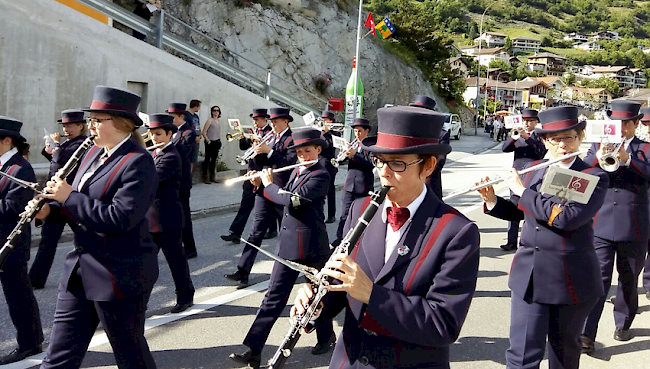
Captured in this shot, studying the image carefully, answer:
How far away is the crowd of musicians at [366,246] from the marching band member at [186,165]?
4.53 feet

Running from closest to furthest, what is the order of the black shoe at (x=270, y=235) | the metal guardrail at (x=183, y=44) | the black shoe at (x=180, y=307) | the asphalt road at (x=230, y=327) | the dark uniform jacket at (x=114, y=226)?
the dark uniform jacket at (x=114, y=226), the asphalt road at (x=230, y=327), the black shoe at (x=180, y=307), the black shoe at (x=270, y=235), the metal guardrail at (x=183, y=44)

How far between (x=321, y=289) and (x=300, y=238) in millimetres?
2787

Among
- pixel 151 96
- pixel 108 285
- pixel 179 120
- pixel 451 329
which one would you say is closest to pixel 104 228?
pixel 108 285

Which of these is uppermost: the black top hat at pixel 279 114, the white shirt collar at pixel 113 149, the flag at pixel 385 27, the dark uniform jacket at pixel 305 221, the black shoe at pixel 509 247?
the flag at pixel 385 27

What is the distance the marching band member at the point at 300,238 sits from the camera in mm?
4547

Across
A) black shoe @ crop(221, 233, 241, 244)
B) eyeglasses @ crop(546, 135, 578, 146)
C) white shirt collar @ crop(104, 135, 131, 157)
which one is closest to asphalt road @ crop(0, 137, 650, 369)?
eyeglasses @ crop(546, 135, 578, 146)

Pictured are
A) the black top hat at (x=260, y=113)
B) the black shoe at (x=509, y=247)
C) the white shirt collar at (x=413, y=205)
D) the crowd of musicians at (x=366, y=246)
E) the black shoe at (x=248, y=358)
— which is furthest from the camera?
the black top hat at (x=260, y=113)

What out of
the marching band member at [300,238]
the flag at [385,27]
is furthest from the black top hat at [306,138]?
the flag at [385,27]

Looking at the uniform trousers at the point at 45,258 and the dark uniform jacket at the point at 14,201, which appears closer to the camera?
the dark uniform jacket at the point at 14,201

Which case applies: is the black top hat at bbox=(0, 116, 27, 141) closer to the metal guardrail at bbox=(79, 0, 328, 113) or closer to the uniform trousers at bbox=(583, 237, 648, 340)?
the uniform trousers at bbox=(583, 237, 648, 340)

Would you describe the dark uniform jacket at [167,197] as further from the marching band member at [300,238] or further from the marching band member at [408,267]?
the marching band member at [408,267]

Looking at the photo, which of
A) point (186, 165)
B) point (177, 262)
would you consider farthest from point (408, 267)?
point (186, 165)

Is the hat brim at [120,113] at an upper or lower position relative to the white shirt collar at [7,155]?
upper

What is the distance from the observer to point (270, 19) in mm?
24109
